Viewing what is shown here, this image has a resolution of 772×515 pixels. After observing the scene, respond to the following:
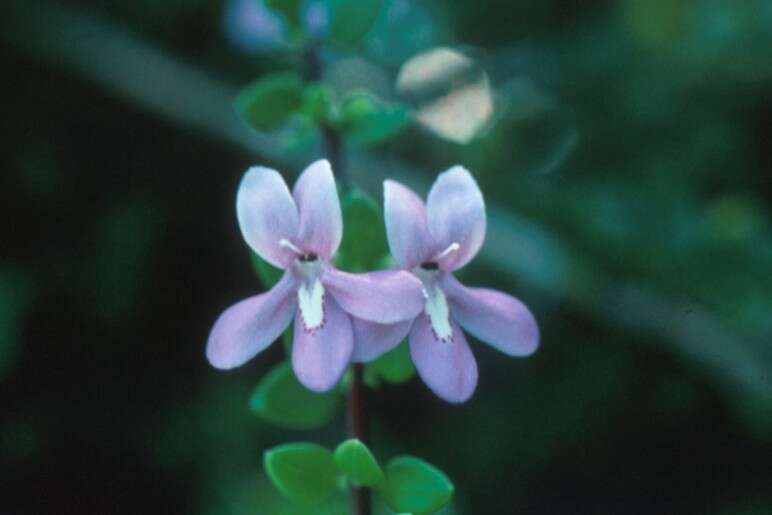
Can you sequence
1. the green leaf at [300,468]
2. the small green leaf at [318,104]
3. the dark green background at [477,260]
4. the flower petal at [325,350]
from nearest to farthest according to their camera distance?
the flower petal at [325,350] < the green leaf at [300,468] < the small green leaf at [318,104] < the dark green background at [477,260]

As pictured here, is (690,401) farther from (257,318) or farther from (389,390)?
(257,318)

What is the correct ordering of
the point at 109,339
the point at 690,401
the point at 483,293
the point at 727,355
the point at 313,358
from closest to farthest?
the point at 313,358, the point at 483,293, the point at 727,355, the point at 690,401, the point at 109,339

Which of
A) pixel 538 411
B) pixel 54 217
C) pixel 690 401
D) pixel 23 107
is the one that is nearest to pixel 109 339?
pixel 54 217

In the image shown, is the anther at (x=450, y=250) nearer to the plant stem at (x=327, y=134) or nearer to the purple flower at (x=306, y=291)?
the purple flower at (x=306, y=291)

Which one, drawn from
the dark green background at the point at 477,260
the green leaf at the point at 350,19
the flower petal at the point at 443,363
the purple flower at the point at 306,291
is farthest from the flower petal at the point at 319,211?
the dark green background at the point at 477,260

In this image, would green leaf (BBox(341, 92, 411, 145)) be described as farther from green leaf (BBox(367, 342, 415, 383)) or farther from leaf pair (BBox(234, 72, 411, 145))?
green leaf (BBox(367, 342, 415, 383))

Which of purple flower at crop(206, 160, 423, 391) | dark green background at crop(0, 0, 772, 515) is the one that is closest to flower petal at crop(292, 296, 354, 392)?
purple flower at crop(206, 160, 423, 391)
